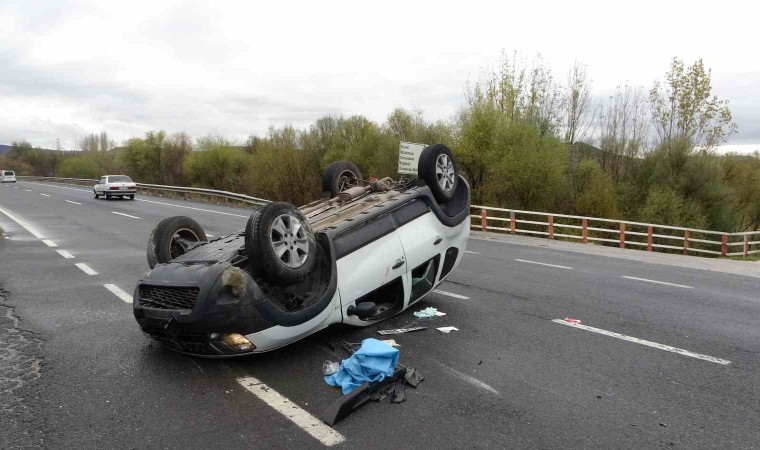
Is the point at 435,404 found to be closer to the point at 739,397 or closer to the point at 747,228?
the point at 739,397

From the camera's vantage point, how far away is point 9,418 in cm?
361

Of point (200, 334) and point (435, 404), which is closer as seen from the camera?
point (435, 404)

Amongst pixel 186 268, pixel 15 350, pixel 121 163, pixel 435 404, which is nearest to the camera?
pixel 435 404

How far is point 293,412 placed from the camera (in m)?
3.72

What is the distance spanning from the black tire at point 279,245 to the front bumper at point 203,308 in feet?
0.67

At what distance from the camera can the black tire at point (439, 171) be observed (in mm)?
6211

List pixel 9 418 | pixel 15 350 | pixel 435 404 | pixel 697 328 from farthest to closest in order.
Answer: pixel 697 328, pixel 15 350, pixel 435 404, pixel 9 418

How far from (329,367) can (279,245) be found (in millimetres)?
1131

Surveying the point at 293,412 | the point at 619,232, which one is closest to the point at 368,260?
the point at 293,412

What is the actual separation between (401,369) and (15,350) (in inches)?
148

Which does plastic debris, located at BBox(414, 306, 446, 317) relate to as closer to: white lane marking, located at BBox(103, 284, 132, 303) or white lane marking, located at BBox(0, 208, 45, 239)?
white lane marking, located at BBox(103, 284, 132, 303)

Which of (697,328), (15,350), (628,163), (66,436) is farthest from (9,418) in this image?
(628,163)

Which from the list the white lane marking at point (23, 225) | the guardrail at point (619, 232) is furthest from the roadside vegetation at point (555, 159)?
the white lane marking at point (23, 225)

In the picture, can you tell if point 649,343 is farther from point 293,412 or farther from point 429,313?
point 293,412
